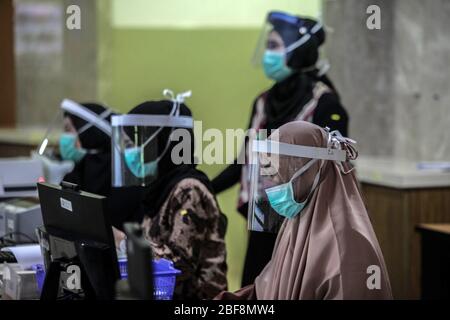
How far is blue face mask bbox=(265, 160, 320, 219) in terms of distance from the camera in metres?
2.43

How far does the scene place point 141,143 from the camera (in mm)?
3129

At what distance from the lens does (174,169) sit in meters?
3.06

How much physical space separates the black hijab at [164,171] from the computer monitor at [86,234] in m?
0.72

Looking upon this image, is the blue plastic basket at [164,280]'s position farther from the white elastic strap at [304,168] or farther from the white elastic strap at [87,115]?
the white elastic strap at [87,115]

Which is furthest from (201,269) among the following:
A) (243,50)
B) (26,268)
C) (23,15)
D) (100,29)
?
(23,15)

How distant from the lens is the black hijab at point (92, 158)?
3608mm

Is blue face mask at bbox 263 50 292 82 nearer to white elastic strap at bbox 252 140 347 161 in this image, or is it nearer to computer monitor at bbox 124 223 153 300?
white elastic strap at bbox 252 140 347 161

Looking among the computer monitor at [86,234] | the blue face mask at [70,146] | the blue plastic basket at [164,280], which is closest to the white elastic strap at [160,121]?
the blue plastic basket at [164,280]

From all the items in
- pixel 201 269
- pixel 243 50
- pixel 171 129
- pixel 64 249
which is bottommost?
pixel 201 269

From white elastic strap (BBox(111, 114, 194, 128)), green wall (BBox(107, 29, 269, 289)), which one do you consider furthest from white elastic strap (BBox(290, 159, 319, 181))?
green wall (BBox(107, 29, 269, 289))

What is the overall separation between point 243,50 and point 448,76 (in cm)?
134

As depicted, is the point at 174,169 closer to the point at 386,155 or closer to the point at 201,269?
the point at 201,269

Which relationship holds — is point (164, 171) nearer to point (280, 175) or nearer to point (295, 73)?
point (280, 175)

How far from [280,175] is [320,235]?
0.25 meters
